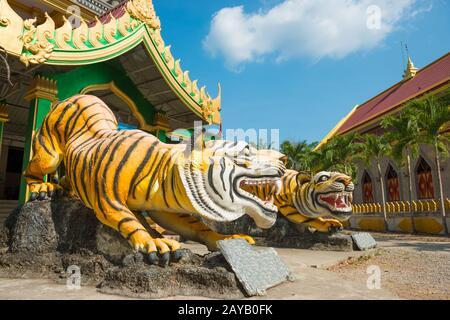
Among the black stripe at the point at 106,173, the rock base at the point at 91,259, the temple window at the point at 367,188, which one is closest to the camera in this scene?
the rock base at the point at 91,259

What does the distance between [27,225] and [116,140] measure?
1.71 meters

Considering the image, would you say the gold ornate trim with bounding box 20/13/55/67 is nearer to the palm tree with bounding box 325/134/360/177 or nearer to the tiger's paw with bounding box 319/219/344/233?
the tiger's paw with bounding box 319/219/344/233

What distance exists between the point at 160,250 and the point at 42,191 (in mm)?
2517

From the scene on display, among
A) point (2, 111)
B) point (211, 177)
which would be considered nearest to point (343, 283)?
point (211, 177)

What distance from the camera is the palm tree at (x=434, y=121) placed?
12.1m

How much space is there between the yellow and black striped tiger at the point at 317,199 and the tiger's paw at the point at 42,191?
12.6ft

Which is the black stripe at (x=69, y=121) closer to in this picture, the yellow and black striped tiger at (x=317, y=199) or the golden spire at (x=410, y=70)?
the yellow and black striped tiger at (x=317, y=199)

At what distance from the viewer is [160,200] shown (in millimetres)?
3822

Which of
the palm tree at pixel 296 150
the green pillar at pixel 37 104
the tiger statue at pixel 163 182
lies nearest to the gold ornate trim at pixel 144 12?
the green pillar at pixel 37 104

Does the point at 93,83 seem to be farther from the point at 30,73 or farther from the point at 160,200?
the point at 160,200

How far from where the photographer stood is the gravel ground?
11.9 ft

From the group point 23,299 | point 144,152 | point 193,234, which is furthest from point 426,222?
point 23,299

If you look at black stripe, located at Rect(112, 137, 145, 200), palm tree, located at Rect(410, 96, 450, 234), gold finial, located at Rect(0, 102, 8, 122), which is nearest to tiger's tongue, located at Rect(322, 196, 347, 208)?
black stripe, located at Rect(112, 137, 145, 200)
